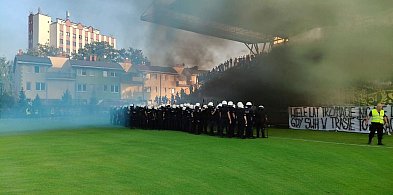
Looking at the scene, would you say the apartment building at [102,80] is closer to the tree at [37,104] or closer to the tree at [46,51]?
the tree at [46,51]

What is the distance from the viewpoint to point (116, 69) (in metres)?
32.7

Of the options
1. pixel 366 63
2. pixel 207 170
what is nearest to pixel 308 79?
pixel 366 63

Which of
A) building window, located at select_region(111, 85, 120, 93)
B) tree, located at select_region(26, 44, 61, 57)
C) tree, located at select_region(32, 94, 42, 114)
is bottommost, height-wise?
tree, located at select_region(32, 94, 42, 114)

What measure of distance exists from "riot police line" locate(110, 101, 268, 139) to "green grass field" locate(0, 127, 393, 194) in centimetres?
483

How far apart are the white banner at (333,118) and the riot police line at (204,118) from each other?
10.5 ft

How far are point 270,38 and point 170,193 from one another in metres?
22.8

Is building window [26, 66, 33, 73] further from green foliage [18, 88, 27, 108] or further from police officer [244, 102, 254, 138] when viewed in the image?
police officer [244, 102, 254, 138]

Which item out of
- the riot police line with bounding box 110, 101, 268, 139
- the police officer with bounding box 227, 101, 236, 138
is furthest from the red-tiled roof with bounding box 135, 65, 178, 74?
the police officer with bounding box 227, 101, 236, 138

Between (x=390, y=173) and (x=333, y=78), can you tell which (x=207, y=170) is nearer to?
(x=390, y=173)

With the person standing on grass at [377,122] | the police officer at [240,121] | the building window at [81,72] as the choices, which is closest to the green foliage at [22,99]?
the building window at [81,72]

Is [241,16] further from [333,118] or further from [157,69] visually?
[333,118]

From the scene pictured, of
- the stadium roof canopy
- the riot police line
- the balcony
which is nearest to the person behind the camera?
the riot police line

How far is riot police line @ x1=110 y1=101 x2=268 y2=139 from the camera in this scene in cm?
1664

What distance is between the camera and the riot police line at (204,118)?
54.6 ft
